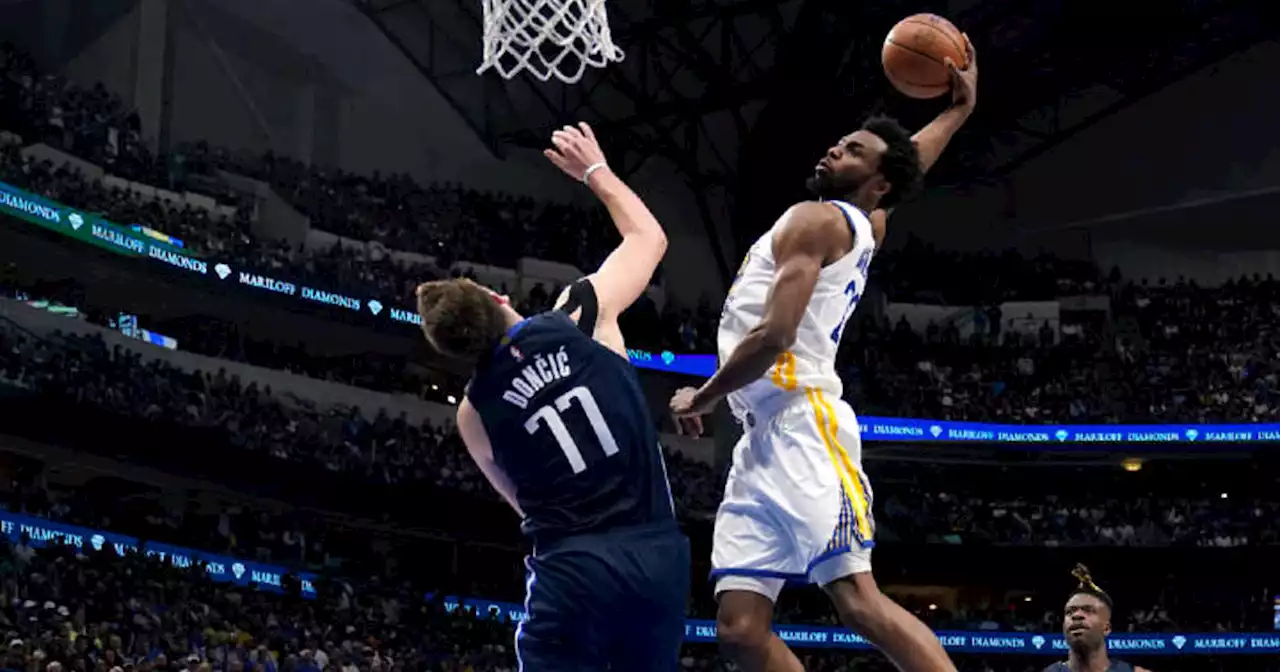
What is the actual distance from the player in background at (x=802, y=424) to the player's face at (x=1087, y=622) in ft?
7.49

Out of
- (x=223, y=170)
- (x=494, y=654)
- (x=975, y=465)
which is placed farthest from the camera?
(x=975, y=465)

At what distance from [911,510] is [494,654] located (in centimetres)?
901

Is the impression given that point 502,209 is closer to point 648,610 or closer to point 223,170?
point 223,170

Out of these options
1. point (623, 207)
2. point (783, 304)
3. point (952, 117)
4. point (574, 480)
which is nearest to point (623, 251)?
point (623, 207)

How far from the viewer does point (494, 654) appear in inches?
792

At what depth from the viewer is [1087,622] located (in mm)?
6379

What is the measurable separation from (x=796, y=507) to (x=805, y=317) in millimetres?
617

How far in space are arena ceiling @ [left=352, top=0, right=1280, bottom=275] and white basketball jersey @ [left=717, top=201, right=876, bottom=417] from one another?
17407 mm

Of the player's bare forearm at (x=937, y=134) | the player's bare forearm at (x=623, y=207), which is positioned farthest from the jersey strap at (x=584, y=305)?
the player's bare forearm at (x=937, y=134)

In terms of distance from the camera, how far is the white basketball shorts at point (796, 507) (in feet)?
14.4

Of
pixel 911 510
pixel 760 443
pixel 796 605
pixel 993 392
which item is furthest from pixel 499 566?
pixel 760 443

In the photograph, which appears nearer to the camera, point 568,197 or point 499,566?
point 499,566

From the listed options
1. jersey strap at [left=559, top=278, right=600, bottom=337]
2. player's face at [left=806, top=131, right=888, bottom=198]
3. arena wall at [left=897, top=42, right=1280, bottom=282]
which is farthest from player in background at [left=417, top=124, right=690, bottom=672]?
arena wall at [left=897, top=42, right=1280, bottom=282]

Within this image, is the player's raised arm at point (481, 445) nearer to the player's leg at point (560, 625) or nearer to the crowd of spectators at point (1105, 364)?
the player's leg at point (560, 625)
